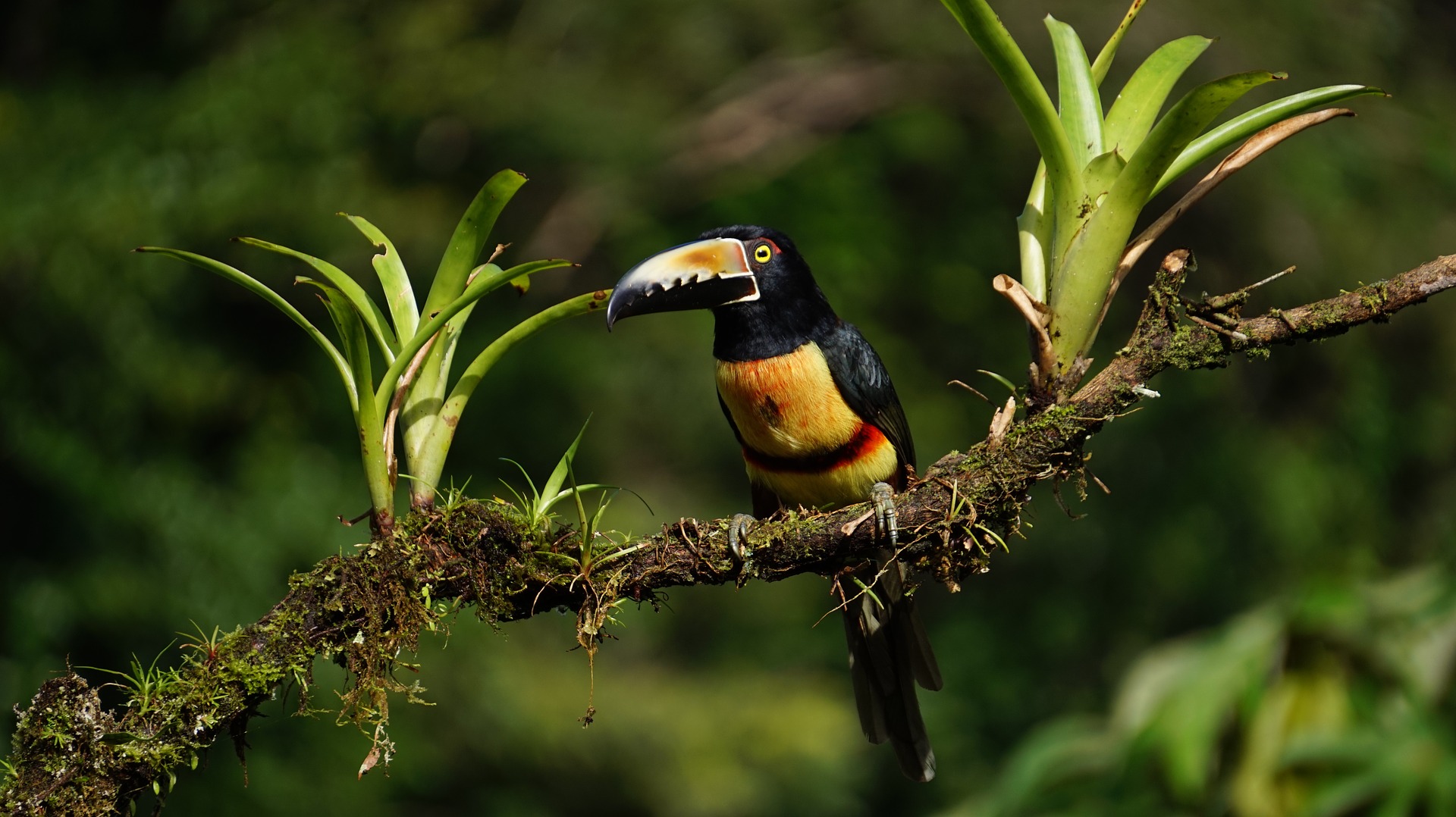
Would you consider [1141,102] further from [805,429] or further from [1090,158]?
[805,429]

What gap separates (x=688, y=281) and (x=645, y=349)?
5283 millimetres

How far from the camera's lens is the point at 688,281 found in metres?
2.78

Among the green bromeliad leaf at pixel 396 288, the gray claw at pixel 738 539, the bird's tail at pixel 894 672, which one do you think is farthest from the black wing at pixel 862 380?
the green bromeliad leaf at pixel 396 288

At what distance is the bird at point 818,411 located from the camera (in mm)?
2939

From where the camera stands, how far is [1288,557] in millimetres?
7789

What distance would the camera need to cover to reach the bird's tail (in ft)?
9.64

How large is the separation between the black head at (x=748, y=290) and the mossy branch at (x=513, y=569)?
704 millimetres

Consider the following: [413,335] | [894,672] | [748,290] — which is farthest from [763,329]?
[413,335]

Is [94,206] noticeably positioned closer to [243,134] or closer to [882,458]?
[243,134]

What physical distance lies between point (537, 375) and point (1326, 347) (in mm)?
4959

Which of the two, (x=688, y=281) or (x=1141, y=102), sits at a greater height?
(x=1141, y=102)

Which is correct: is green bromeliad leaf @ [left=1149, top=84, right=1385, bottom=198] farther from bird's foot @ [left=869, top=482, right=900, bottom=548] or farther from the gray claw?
the gray claw

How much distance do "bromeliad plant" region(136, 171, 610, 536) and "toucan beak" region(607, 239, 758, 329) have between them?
275mm

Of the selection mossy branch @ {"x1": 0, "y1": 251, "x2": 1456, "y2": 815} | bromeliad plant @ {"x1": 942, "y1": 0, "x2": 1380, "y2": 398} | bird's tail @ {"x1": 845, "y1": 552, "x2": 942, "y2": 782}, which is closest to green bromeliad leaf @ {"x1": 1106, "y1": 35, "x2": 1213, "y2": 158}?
bromeliad plant @ {"x1": 942, "y1": 0, "x2": 1380, "y2": 398}
